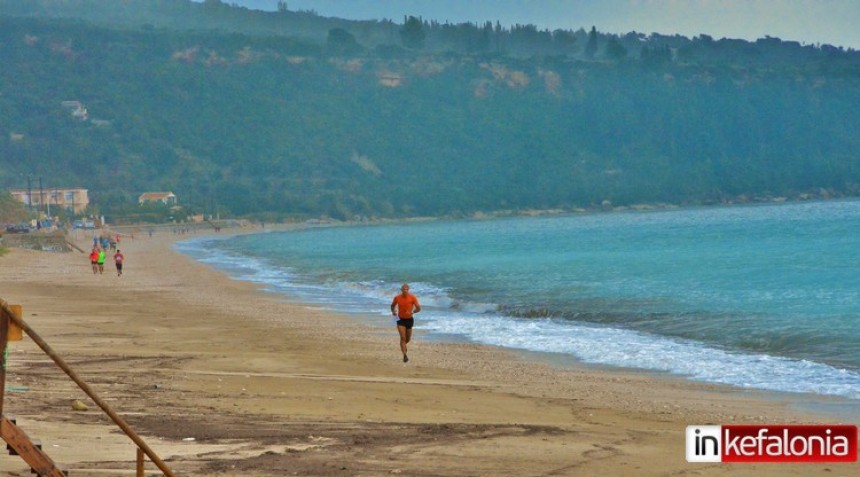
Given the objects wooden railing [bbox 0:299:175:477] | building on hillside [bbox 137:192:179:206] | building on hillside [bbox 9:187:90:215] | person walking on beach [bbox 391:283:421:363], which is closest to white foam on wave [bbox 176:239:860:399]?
person walking on beach [bbox 391:283:421:363]

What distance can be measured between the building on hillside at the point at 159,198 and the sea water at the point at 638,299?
74.1m

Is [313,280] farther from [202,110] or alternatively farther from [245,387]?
[202,110]

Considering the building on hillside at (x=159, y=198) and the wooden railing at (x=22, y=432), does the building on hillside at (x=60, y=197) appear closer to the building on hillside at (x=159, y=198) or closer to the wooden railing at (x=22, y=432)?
the building on hillside at (x=159, y=198)

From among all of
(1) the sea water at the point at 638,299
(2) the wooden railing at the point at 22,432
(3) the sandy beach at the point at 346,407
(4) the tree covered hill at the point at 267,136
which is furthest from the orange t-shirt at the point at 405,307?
(4) the tree covered hill at the point at 267,136

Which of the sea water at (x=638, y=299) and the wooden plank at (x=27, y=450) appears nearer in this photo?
the wooden plank at (x=27, y=450)

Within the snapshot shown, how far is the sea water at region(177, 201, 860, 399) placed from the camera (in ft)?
56.7

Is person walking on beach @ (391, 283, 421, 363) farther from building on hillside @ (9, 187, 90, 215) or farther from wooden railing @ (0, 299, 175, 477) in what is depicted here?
building on hillside @ (9, 187, 90, 215)

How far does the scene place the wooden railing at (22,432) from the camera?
695cm

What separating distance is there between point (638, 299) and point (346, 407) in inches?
723

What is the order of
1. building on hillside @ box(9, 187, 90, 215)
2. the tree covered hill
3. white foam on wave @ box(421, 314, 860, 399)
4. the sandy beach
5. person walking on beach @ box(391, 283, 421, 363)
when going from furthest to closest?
1. the tree covered hill
2. building on hillside @ box(9, 187, 90, 215)
3. person walking on beach @ box(391, 283, 421, 363)
4. white foam on wave @ box(421, 314, 860, 399)
5. the sandy beach

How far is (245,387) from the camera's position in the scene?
1317cm

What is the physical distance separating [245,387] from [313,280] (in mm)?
25352

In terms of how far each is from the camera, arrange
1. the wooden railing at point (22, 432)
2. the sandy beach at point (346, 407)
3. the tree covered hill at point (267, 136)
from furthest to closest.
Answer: the tree covered hill at point (267, 136)
the sandy beach at point (346, 407)
the wooden railing at point (22, 432)

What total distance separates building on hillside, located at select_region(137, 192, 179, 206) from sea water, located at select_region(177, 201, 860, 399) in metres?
74.1
